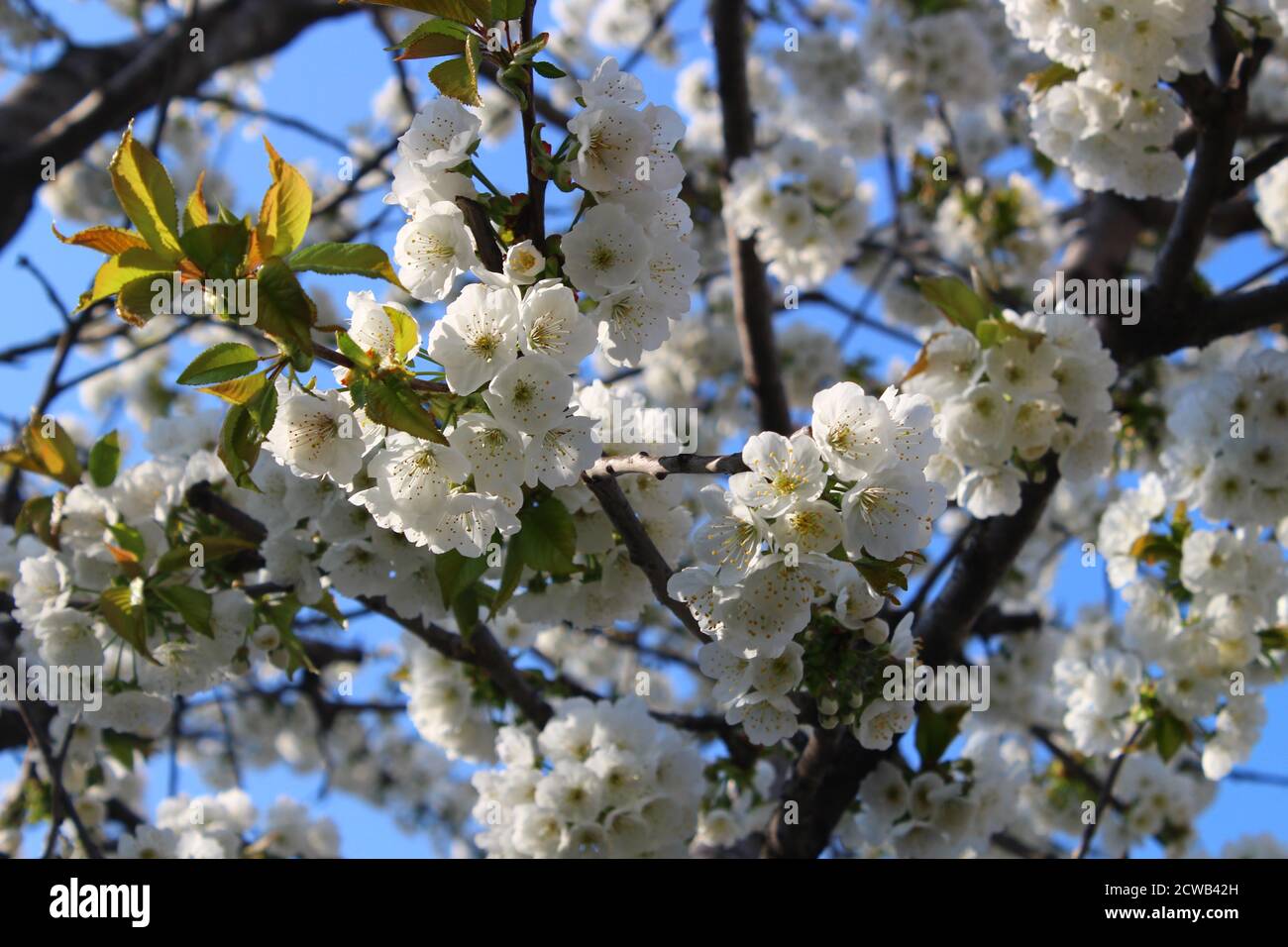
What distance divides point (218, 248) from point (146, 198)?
11cm

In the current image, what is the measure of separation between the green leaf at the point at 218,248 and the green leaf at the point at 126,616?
738 millimetres

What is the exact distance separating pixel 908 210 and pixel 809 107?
762 mm

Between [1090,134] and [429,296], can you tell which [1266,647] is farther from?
[429,296]

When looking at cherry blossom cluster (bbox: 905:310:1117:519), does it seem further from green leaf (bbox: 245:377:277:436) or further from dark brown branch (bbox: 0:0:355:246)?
dark brown branch (bbox: 0:0:355:246)

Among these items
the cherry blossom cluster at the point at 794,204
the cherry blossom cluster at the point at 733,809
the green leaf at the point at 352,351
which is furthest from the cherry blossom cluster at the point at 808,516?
the cherry blossom cluster at the point at 794,204

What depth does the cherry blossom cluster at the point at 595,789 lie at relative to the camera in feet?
6.24

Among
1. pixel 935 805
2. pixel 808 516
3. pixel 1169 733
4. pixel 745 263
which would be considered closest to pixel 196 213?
pixel 808 516

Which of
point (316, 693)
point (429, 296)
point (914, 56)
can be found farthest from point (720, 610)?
point (914, 56)

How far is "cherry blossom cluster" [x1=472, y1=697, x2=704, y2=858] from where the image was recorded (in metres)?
1.90

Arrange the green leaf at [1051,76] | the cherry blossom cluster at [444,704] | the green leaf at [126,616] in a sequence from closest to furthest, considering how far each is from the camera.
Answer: the green leaf at [126,616] → the green leaf at [1051,76] → the cherry blossom cluster at [444,704]

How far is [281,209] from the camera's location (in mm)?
1163

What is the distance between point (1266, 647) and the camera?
2.32 m

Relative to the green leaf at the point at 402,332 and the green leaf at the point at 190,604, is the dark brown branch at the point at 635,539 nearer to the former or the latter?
the green leaf at the point at 402,332

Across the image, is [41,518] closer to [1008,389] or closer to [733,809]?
[733,809]
